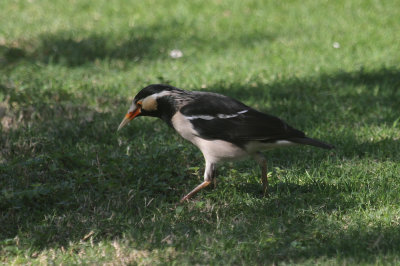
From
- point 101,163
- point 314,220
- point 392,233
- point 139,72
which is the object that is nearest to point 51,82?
point 139,72

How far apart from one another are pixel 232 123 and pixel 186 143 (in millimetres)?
1470

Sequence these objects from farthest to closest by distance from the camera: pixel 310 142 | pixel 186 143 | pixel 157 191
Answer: pixel 186 143 → pixel 157 191 → pixel 310 142

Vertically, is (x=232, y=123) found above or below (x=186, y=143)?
above

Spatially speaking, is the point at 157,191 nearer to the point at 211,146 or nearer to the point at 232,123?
the point at 211,146

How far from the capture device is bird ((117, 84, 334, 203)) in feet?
17.0

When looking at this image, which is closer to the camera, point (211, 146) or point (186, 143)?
point (211, 146)

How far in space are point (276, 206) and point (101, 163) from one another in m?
1.80

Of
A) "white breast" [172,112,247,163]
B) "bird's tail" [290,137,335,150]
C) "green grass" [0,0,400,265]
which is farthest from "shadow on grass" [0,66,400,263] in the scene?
"bird's tail" [290,137,335,150]

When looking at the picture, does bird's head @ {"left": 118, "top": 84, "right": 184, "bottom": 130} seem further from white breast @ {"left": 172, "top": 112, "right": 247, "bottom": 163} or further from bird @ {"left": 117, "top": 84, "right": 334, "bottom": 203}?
white breast @ {"left": 172, "top": 112, "right": 247, "bottom": 163}

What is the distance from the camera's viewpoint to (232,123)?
526 centimetres

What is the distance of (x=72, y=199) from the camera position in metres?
5.29

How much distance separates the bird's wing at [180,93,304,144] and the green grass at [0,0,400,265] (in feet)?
1.86

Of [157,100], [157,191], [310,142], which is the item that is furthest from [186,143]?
[310,142]

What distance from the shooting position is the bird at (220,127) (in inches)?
204
